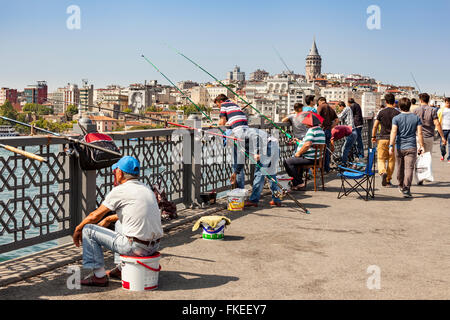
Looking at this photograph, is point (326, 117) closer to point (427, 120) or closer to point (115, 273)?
point (427, 120)

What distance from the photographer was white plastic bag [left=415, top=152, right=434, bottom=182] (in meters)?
10.8

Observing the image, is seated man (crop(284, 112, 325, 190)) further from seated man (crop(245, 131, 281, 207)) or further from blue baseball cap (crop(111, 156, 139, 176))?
blue baseball cap (crop(111, 156, 139, 176))

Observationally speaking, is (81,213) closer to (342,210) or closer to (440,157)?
(342,210)

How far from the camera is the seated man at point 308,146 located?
10281 mm

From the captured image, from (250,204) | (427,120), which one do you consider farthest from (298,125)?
(427,120)

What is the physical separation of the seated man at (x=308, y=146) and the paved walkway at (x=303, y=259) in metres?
1.51

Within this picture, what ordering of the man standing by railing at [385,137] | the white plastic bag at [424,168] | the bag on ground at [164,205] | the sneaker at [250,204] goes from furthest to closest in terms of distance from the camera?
the man standing by railing at [385,137] → the white plastic bag at [424,168] → the sneaker at [250,204] → the bag on ground at [164,205]

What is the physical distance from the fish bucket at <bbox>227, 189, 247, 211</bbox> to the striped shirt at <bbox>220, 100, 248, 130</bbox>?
3.79 ft

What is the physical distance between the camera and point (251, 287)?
16.4 ft

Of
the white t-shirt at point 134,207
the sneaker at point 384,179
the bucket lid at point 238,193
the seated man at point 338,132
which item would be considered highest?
the seated man at point 338,132

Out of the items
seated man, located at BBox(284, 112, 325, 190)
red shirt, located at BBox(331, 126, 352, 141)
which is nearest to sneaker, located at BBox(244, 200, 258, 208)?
seated man, located at BBox(284, 112, 325, 190)

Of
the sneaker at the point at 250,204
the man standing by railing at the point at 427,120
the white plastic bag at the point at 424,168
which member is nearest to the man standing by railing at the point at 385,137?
the white plastic bag at the point at 424,168

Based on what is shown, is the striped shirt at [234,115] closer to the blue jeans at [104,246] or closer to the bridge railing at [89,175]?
the bridge railing at [89,175]
